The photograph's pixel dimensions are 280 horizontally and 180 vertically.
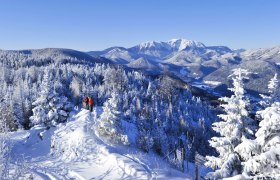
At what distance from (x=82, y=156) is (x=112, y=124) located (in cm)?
507

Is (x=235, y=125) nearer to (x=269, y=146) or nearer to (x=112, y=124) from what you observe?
(x=269, y=146)

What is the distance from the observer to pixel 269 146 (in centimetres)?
1345

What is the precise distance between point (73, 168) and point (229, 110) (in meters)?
11.9

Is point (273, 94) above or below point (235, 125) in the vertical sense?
above

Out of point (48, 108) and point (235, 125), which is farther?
point (48, 108)

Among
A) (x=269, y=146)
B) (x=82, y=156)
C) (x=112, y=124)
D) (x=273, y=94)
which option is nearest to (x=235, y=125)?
(x=269, y=146)

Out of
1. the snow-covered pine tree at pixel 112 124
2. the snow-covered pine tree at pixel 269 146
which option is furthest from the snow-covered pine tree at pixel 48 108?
the snow-covered pine tree at pixel 269 146

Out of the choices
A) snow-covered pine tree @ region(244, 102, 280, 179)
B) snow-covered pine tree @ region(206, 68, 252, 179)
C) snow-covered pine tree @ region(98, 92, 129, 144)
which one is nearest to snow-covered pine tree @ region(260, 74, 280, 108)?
snow-covered pine tree @ region(206, 68, 252, 179)

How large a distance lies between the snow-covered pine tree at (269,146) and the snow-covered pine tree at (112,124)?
18200 mm

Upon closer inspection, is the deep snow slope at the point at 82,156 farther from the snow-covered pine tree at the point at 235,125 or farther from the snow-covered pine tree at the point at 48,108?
the snow-covered pine tree at the point at 235,125

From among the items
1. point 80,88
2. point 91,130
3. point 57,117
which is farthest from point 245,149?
point 80,88

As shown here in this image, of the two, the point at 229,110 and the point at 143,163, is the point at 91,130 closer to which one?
the point at 143,163

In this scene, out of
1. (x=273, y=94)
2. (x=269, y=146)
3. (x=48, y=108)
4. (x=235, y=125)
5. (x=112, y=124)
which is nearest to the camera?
(x=269, y=146)

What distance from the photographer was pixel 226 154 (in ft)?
63.8
